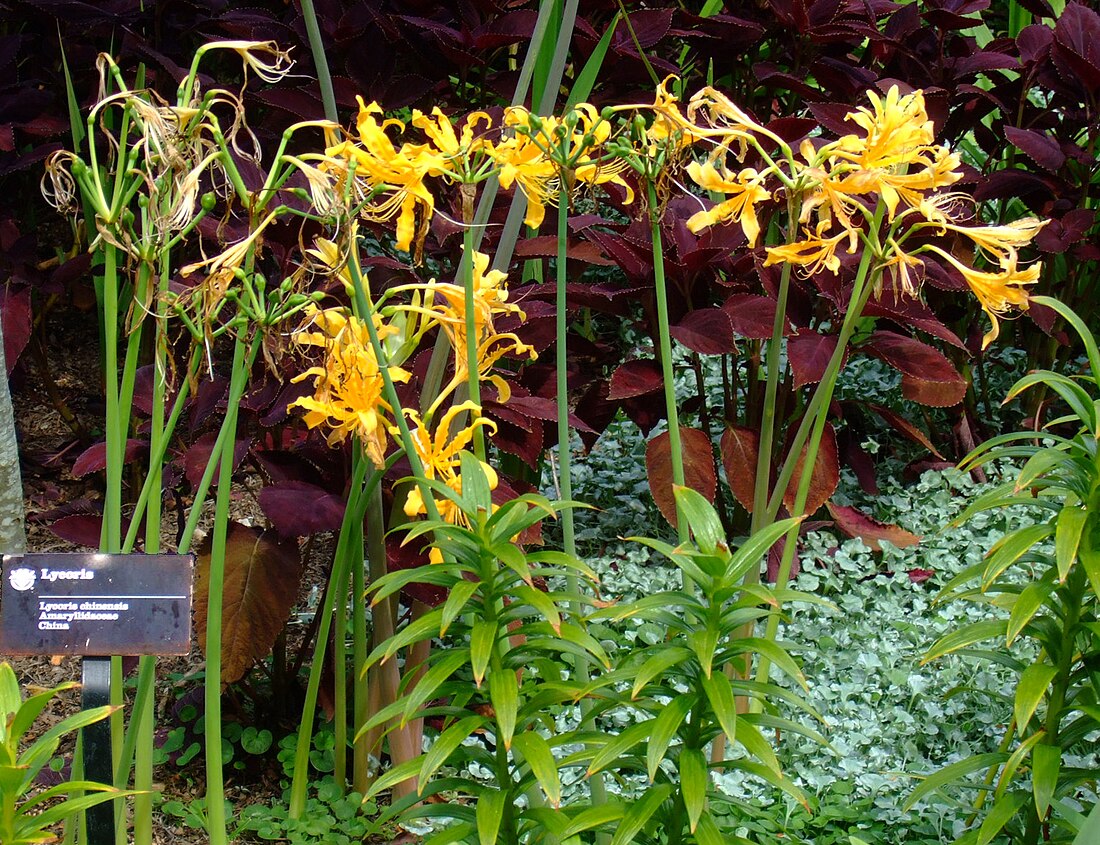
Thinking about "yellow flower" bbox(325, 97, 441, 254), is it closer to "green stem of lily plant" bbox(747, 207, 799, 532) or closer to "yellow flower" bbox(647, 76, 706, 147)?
"yellow flower" bbox(647, 76, 706, 147)

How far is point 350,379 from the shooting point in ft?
4.84

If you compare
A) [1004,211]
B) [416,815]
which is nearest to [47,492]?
[416,815]

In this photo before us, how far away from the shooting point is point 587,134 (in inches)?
57.0

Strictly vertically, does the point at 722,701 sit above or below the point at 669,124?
below

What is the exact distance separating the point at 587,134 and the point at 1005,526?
199 centimetres

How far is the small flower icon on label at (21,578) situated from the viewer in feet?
4.93

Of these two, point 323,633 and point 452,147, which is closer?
A: point 452,147

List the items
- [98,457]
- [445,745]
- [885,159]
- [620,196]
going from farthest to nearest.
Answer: [620,196]
[98,457]
[885,159]
[445,745]

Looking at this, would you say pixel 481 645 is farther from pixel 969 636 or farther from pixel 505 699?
pixel 969 636

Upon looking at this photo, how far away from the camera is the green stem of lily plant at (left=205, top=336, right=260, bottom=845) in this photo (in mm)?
1441

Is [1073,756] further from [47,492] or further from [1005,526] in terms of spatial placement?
[47,492]

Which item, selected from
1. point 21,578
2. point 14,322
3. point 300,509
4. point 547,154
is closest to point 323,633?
point 300,509

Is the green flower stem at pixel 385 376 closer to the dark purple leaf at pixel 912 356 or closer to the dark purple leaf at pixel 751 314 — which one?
the dark purple leaf at pixel 751 314

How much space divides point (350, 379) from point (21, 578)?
1.66 feet
